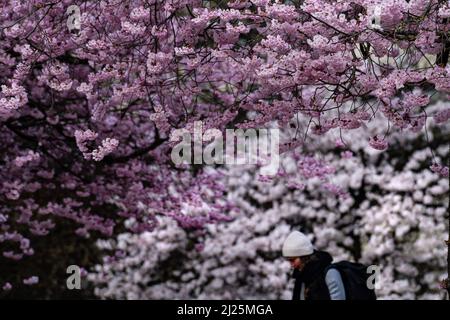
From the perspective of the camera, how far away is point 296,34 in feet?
20.6

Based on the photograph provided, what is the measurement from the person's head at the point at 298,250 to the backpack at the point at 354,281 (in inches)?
12.9

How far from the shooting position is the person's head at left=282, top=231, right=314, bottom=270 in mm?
7098

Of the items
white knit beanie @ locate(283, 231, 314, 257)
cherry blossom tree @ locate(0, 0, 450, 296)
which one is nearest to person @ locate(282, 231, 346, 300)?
white knit beanie @ locate(283, 231, 314, 257)

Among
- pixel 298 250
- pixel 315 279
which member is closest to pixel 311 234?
pixel 298 250

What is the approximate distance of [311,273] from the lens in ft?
23.0

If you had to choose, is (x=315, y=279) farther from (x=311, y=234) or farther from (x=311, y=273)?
(x=311, y=234)

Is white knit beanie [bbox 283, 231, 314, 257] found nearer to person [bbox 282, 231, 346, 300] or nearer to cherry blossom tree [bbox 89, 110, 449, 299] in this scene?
person [bbox 282, 231, 346, 300]

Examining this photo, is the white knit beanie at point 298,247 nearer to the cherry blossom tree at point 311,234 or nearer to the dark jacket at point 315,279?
the dark jacket at point 315,279

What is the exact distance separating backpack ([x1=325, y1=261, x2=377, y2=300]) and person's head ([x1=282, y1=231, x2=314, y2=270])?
0.33 meters

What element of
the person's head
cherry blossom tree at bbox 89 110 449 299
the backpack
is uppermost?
cherry blossom tree at bbox 89 110 449 299

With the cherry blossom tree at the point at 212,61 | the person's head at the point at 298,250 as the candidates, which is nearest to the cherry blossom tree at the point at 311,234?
the cherry blossom tree at the point at 212,61
